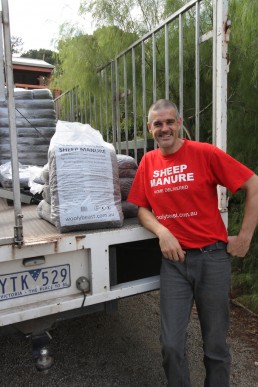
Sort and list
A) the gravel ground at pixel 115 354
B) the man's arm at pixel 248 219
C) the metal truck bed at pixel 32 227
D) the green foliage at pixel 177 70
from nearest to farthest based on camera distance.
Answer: the metal truck bed at pixel 32 227 < the man's arm at pixel 248 219 < the gravel ground at pixel 115 354 < the green foliage at pixel 177 70

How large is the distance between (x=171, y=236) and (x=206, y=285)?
297mm

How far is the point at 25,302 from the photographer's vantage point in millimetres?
1727

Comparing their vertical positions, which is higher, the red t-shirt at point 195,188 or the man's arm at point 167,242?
the red t-shirt at point 195,188

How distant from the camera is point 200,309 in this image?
2.00 metres

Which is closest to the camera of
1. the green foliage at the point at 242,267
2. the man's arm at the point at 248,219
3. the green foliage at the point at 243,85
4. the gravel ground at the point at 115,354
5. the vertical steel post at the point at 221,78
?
the man's arm at the point at 248,219

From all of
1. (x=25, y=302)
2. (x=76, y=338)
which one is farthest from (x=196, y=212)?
(x=76, y=338)

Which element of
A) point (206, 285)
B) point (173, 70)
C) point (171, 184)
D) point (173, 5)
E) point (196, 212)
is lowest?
point (206, 285)

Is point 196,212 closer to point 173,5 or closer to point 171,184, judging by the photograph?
point 171,184

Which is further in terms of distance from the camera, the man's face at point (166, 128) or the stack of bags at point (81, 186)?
the man's face at point (166, 128)

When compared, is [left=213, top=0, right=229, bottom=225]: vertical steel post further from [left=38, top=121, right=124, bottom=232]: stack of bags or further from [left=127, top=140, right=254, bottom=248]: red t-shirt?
[left=38, top=121, right=124, bottom=232]: stack of bags

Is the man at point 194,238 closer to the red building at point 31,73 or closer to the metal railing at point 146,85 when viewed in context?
the metal railing at point 146,85

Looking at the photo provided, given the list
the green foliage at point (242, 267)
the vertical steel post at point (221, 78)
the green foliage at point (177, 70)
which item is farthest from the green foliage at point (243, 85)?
the vertical steel post at point (221, 78)

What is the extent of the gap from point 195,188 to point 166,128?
1.12ft

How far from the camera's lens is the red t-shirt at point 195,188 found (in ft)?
6.29
